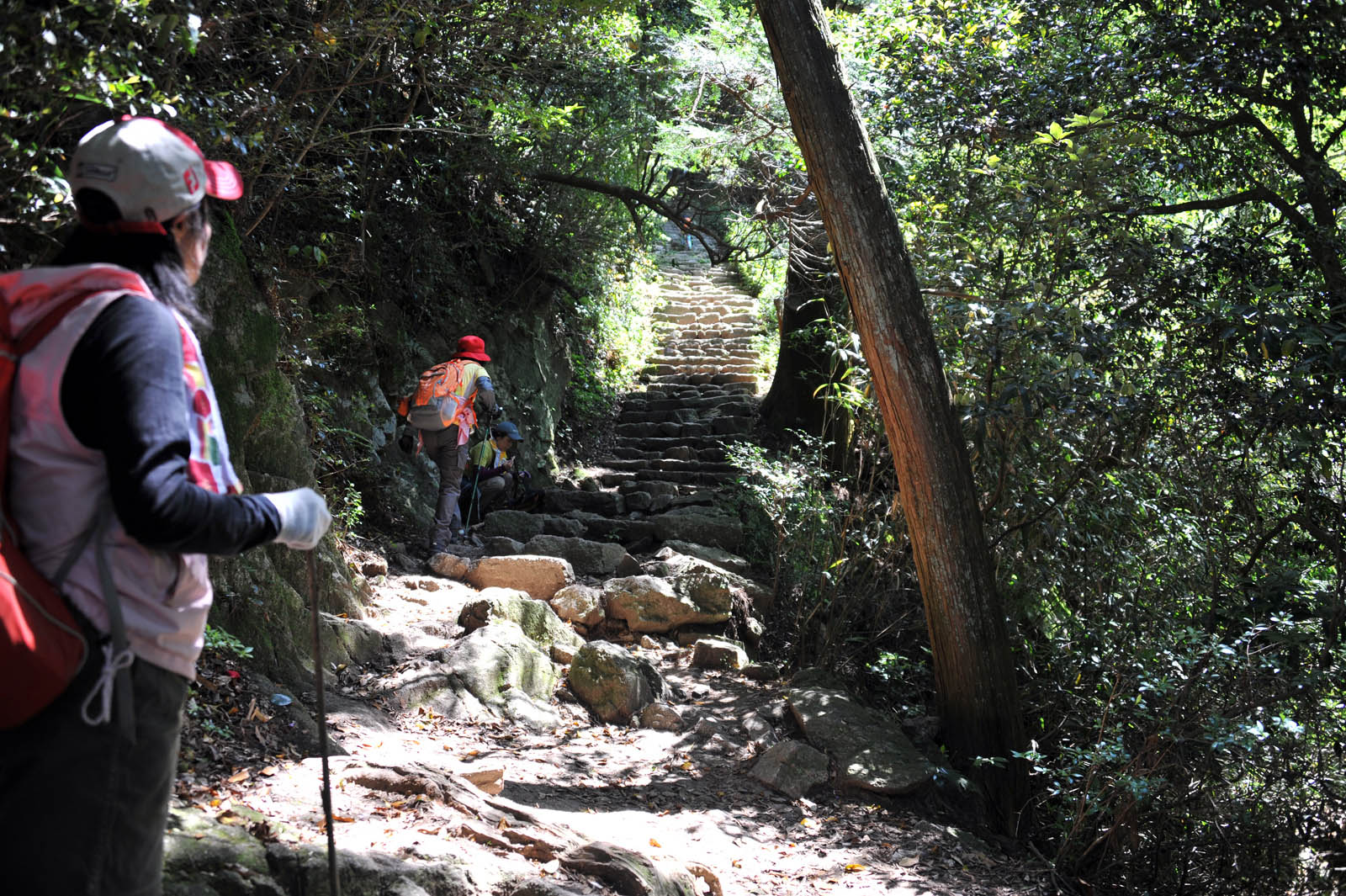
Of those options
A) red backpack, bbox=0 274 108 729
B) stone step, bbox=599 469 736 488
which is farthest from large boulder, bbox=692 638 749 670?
red backpack, bbox=0 274 108 729

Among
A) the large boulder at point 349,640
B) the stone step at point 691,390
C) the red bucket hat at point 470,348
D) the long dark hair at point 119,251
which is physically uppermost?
the stone step at point 691,390

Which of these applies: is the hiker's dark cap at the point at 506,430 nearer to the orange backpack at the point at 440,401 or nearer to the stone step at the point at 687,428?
the orange backpack at the point at 440,401

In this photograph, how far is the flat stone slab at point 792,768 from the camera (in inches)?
205

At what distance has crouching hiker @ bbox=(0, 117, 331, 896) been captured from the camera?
1.45 metres

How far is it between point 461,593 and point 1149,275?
5253mm

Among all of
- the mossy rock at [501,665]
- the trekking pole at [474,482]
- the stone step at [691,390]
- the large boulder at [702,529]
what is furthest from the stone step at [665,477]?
the mossy rock at [501,665]

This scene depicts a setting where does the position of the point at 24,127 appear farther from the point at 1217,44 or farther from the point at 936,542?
the point at 1217,44

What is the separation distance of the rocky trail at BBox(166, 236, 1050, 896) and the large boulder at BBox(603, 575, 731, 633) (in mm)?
15

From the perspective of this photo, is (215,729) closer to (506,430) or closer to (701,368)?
(506,430)

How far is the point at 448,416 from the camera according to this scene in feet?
25.8

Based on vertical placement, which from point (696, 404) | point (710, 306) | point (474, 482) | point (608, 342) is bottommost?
point (474, 482)

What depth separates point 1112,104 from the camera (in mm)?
6488

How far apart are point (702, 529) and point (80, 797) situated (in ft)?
25.0

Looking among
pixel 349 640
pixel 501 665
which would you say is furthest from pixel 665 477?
pixel 349 640
